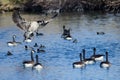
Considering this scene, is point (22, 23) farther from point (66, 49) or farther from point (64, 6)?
point (64, 6)

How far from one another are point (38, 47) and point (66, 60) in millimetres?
5043

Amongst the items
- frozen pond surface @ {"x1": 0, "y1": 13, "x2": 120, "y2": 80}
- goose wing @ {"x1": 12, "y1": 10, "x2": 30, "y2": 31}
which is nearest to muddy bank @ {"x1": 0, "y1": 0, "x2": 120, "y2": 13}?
frozen pond surface @ {"x1": 0, "y1": 13, "x2": 120, "y2": 80}

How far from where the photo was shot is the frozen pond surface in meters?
24.2

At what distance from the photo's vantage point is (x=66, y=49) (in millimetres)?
31812

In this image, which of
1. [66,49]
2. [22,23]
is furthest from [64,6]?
[22,23]

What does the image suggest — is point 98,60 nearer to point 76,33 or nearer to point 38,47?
point 38,47

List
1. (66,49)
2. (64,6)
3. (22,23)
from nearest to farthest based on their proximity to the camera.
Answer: (22,23) < (66,49) < (64,6)

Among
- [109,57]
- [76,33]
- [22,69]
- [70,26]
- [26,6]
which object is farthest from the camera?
[26,6]

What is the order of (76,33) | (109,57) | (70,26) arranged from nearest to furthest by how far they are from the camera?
(109,57), (76,33), (70,26)

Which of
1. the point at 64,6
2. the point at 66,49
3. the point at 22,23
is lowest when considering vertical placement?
the point at 66,49

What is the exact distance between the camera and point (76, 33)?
39.6 m

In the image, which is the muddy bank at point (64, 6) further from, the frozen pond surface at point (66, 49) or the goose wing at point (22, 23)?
the goose wing at point (22, 23)

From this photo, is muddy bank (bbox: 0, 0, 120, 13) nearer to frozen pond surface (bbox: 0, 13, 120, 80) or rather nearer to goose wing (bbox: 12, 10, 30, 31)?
frozen pond surface (bbox: 0, 13, 120, 80)

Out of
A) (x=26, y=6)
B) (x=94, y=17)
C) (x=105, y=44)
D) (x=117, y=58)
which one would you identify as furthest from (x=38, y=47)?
(x=26, y=6)
